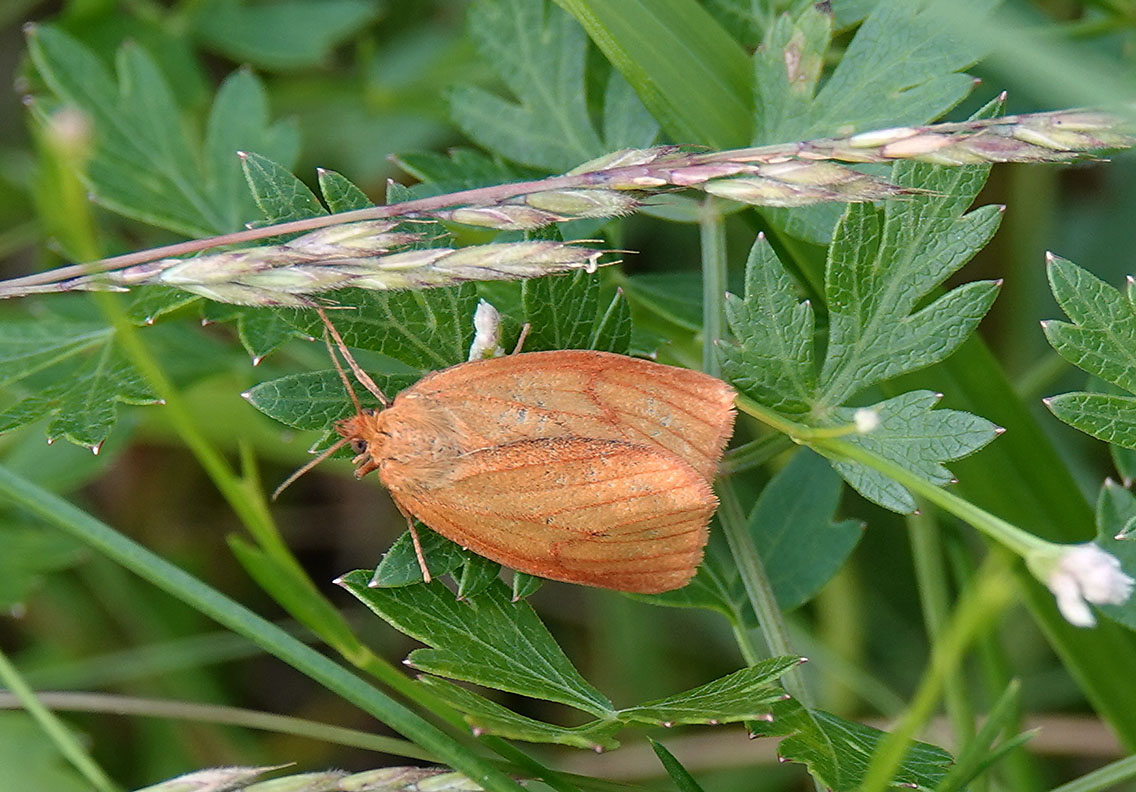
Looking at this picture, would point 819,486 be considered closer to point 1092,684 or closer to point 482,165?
point 1092,684

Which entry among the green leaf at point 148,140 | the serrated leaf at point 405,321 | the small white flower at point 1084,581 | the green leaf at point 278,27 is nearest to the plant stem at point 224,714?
the serrated leaf at point 405,321

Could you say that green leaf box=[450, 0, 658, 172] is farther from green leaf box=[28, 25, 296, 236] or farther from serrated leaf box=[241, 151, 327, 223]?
green leaf box=[28, 25, 296, 236]

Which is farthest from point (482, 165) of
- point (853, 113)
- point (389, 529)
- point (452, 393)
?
point (389, 529)

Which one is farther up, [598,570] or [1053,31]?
[1053,31]

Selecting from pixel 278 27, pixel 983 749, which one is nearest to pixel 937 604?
pixel 983 749

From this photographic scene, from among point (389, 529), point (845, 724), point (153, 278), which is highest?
point (153, 278)

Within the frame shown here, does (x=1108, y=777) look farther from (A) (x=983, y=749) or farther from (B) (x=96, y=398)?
(B) (x=96, y=398)
